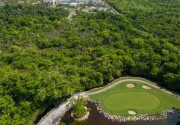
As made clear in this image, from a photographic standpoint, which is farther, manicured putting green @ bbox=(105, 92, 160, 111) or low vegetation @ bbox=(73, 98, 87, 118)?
manicured putting green @ bbox=(105, 92, 160, 111)

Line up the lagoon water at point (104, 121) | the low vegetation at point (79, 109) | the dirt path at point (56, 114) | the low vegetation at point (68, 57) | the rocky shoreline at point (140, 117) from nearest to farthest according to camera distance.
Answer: the lagoon water at point (104, 121)
the dirt path at point (56, 114)
the low vegetation at point (79, 109)
the rocky shoreline at point (140, 117)
the low vegetation at point (68, 57)

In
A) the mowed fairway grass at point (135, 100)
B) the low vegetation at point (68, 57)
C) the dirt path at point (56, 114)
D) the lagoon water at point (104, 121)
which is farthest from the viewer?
the mowed fairway grass at point (135, 100)

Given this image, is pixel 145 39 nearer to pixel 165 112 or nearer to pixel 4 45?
pixel 165 112

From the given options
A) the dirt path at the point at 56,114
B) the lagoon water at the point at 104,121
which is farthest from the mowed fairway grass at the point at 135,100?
the dirt path at the point at 56,114

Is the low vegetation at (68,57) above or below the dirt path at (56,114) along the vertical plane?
above

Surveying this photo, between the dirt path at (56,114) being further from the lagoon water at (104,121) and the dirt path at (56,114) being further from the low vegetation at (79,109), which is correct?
the low vegetation at (79,109)

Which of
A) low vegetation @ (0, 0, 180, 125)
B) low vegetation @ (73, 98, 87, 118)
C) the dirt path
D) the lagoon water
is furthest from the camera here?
low vegetation @ (0, 0, 180, 125)

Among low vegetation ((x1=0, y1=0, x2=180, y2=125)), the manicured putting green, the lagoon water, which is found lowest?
the lagoon water

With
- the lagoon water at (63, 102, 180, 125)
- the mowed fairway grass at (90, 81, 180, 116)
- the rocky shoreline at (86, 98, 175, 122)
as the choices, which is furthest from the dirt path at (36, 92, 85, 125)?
the rocky shoreline at (86, 98, 175, 122)

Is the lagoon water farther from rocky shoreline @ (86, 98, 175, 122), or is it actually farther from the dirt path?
the dirt path
